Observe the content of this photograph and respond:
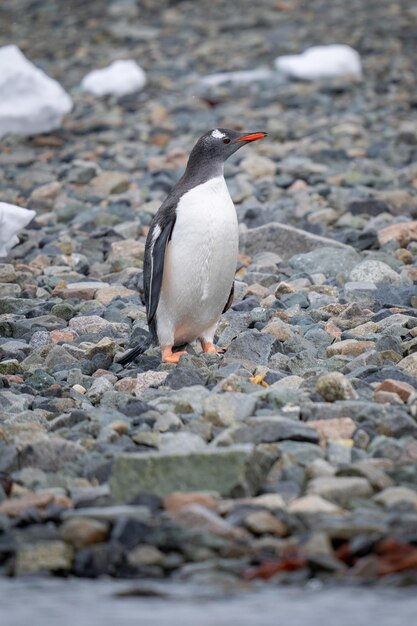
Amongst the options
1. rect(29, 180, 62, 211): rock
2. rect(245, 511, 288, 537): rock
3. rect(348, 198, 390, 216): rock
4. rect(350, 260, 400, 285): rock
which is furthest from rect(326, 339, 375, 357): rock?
rect(29, 180, 62, 211): rock

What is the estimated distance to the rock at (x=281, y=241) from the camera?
8.20 m

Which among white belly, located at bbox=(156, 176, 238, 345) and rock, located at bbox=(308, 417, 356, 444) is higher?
rock, located at bbox=(308, 417, 356, 444)

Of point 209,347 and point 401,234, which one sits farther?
point 401,234

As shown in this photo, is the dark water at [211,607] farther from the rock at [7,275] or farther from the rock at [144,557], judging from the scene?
the rock at [7,275]

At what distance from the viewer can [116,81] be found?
14.3m

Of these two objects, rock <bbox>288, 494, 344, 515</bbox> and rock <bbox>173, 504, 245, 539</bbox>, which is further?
rock <bbox>288, 494, 344, 515</bbox>

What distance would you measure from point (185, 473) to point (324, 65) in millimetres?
10723

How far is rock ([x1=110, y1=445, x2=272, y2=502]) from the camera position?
410 cm

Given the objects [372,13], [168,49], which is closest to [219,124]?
[168,49]

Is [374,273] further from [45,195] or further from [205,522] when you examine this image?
[205,522]

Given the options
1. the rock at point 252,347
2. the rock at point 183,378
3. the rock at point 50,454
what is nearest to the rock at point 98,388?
the rock at point 183,378

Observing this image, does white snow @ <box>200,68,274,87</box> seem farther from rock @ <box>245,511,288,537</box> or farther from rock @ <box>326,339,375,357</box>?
rock @ <box>245,511,288,537</box>

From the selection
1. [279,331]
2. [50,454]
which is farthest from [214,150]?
[50,454]

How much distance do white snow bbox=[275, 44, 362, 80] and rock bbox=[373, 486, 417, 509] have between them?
10.7m
